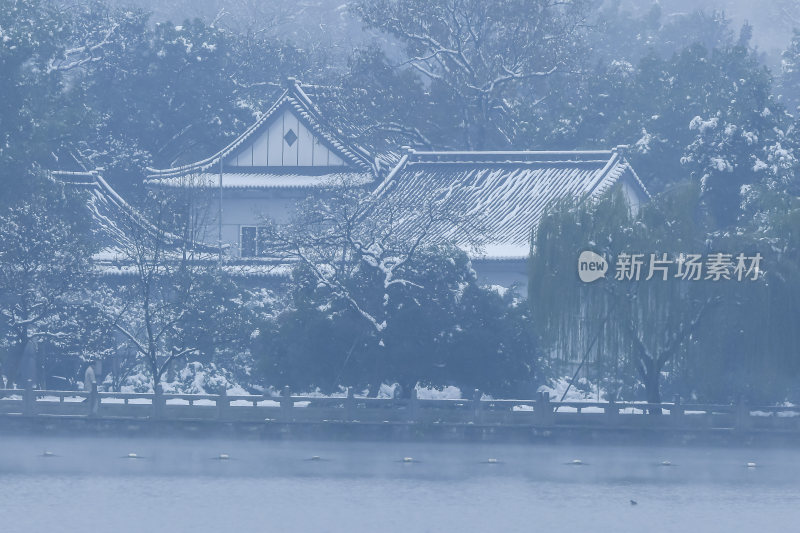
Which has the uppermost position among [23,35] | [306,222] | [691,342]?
[23,35]

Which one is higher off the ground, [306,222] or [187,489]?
[306,222]

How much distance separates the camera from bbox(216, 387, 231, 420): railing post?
31.2m

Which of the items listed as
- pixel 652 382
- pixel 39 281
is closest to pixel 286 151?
pixel 39 281

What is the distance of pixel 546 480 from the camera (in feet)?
85.1

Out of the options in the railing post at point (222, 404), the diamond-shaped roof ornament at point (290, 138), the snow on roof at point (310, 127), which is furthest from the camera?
the diamond-shaped roof ornament at point (290, 138)

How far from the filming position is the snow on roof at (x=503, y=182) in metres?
40.7

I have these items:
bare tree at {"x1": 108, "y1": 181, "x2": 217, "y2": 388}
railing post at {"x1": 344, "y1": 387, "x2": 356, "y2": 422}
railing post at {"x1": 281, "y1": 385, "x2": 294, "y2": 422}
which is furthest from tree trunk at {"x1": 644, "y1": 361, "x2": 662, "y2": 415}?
bare tree at {"x1": 108, "y1": 181, "x2": 217, "y2": 388}

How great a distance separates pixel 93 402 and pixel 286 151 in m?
17.0

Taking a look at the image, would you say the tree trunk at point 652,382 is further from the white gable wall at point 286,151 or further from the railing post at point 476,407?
the white gable wall at point 286,151

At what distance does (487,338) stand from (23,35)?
613 inches

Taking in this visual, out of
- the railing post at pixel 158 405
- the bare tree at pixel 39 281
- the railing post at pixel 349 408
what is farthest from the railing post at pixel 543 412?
the bare tree at pixel 39 281

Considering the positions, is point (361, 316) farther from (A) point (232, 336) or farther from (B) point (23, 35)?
(B) point (23, 35)

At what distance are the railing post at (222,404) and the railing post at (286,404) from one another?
3.63ft

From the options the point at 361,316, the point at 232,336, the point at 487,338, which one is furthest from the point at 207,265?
the point at 487,338
